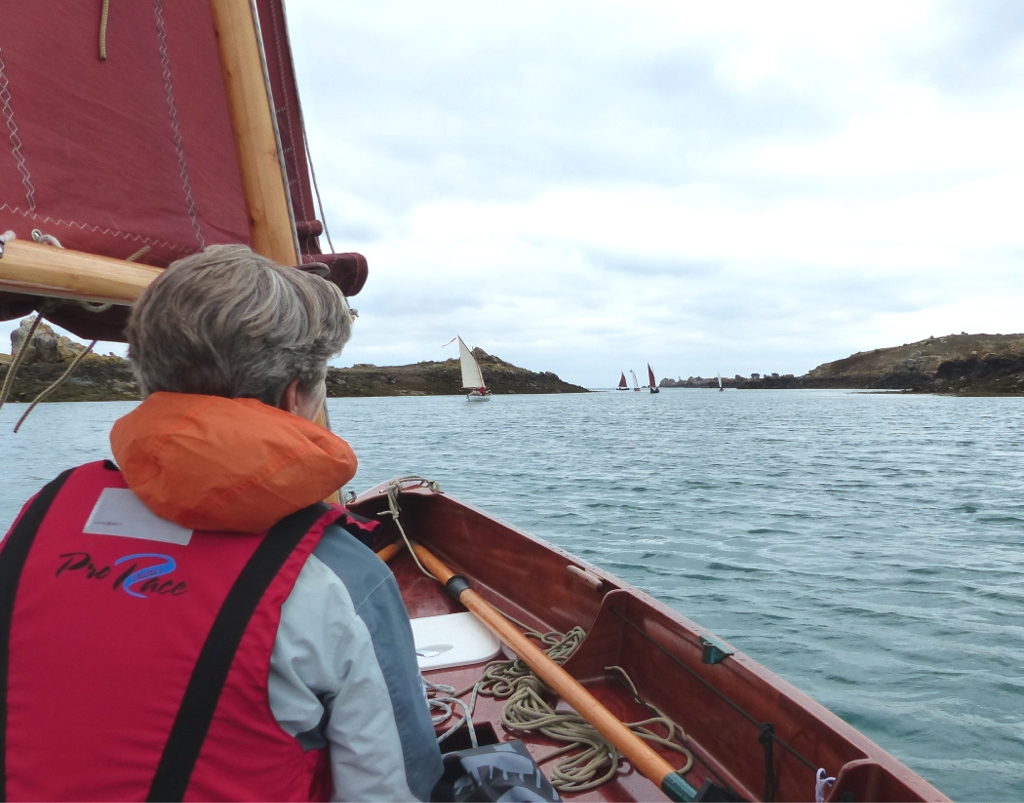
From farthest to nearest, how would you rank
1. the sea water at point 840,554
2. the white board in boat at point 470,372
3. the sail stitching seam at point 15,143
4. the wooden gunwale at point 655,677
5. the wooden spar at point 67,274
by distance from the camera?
the white board in boat at point 470,372
the sea water at point 840,554
the wooden gunwale at point 655,677
the sail stitching seam at point 15,143
the wooden spar at point 67,274

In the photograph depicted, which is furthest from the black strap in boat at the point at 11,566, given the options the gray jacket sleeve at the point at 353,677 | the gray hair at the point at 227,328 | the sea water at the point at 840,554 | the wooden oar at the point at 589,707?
the sea water at the point at 840,554

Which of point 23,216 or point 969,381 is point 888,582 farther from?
point 969,381

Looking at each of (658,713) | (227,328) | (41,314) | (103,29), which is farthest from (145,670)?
(658,713)

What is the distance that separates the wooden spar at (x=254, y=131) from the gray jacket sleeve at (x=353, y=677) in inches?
71.7

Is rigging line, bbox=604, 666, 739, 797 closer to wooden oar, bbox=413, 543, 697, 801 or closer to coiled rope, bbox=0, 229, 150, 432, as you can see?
wooden oar, bbox=413, 543, 697, 801

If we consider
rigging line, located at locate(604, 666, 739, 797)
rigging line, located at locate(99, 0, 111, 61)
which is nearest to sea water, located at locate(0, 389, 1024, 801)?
rigging line, located at locate(604, 666, 739, 797)

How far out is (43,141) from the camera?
199cm

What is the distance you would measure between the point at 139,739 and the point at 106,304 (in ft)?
4.60

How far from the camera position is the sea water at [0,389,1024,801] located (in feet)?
16.0

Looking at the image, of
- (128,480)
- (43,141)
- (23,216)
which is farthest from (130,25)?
(128,480)

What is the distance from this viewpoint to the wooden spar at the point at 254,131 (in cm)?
267

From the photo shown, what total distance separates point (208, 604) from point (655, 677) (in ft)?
8.51

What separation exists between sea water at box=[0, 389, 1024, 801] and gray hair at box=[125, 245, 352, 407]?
466 centimetres

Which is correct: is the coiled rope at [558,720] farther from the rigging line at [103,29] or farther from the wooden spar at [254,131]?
the rigging line at [103,29]
